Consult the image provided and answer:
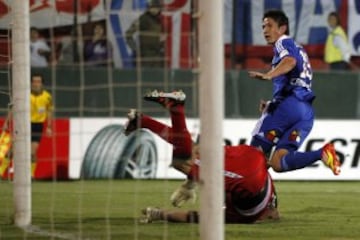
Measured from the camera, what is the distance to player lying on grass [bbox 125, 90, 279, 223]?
9.16m

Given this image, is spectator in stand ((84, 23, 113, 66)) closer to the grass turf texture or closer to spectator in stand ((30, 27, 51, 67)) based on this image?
spectator in stand ((30, 27, 51, 67))

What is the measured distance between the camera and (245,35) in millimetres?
17234

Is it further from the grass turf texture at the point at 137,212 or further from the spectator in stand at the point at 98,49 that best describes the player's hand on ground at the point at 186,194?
the spectator in stand at the point at 98,49

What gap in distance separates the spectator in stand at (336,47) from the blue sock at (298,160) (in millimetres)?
7460

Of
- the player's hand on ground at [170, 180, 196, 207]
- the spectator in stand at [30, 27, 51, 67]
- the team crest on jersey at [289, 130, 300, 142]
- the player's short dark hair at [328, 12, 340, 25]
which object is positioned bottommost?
the player's hand on ground at [170, 180, 196, 207]

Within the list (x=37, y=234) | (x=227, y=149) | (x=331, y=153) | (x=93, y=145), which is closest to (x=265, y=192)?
(x=227, y=149)

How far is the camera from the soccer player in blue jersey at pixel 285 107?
10.3m

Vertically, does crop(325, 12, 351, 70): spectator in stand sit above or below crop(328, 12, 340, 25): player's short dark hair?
below

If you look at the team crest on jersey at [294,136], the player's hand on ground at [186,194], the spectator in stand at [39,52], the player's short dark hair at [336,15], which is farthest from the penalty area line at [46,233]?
the player's short dark hair at [336,15]

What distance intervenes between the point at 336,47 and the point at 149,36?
162 inches

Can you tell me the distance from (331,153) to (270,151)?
26.5 inches

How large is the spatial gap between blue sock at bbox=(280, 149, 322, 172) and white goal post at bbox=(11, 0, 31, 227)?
8.06 ft

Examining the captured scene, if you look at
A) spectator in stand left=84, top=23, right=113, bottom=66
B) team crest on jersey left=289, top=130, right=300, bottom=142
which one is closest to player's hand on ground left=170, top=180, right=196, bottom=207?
team crest on jersey left=289, top=130, right=300, bottom=142

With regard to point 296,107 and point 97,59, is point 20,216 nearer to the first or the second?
point 296,107
